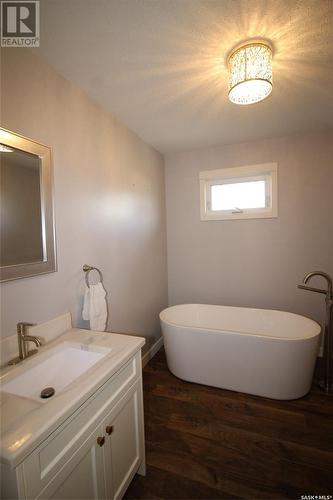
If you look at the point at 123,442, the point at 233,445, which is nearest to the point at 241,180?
the point at 233,445

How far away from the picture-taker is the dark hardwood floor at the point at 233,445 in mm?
1291

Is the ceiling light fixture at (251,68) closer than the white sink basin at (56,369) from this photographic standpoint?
No

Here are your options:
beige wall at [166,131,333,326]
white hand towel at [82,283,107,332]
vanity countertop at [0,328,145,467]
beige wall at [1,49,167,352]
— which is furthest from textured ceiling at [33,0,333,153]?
vanity countertop at [0,328,145,467]

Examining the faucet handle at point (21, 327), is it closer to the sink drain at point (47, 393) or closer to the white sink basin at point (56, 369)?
the white sink basin at point (56, 369)

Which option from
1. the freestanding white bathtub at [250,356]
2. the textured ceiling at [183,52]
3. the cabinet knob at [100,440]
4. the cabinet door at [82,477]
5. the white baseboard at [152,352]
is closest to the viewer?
the cabinet door at [82,477]

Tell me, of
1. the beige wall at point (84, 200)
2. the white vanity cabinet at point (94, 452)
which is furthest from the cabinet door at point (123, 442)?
the beige wall at point (84, 200)

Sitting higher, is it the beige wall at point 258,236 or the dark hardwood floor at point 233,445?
the beige wall at point 258,236

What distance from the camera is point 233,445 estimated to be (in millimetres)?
1544

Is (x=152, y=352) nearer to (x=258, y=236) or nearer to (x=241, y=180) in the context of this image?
(x=258, y=236)

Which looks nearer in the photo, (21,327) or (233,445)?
(21,327)

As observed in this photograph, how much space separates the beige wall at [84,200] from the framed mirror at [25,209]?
A: 7cm

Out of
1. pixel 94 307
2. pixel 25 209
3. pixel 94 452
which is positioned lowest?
pixel 94 452

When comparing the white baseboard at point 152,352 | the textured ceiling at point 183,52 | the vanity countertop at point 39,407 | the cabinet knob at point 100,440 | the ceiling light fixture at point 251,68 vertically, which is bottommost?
the white baseboard at point 152,352

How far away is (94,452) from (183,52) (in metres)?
2.05
